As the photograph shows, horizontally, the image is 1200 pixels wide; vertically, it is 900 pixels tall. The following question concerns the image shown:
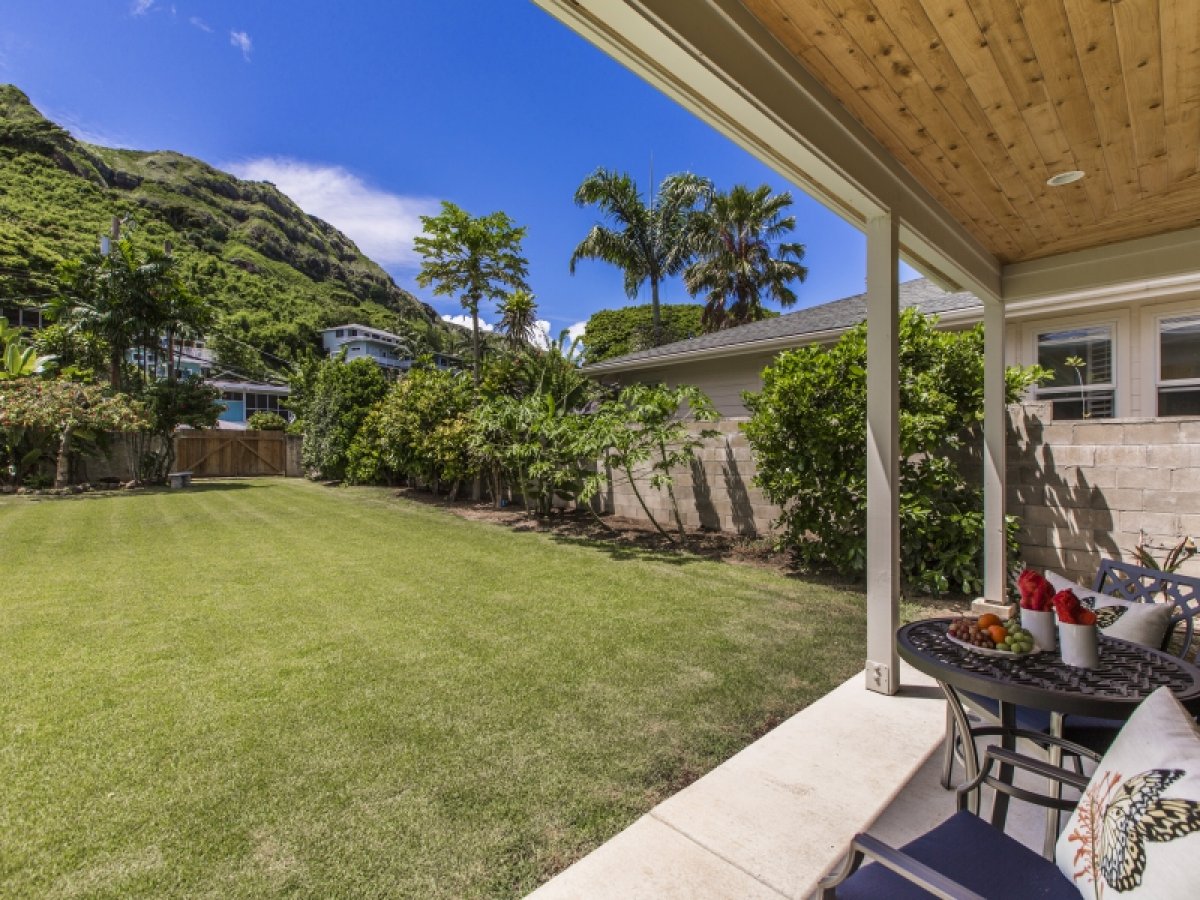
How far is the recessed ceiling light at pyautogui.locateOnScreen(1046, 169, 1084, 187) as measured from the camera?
3162mm

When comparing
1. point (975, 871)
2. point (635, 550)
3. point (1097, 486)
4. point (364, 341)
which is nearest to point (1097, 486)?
point (1097, 486)

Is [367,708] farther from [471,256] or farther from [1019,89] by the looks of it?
[471,256]

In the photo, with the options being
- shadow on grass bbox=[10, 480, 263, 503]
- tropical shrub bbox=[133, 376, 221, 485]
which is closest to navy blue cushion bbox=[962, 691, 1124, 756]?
shadow on grass bbox=[10, 480, 263, 503]

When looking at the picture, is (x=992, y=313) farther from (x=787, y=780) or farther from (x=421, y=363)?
(x=421, y=363)

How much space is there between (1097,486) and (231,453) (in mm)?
22996

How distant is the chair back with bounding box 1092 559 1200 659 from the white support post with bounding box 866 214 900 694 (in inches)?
40.5

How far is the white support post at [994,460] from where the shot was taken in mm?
4562

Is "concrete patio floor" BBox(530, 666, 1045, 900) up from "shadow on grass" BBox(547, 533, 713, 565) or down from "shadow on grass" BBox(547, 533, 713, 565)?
down

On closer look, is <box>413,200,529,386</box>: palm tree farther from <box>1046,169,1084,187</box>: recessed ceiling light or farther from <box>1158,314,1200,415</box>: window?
<box>1158,314,1200,415</box>: window

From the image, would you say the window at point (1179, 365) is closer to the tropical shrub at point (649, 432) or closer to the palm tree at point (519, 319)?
the tropical shrub at point (649, 432)

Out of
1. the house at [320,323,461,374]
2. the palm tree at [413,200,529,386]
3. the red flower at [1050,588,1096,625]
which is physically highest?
the house at [320,323,461,374]

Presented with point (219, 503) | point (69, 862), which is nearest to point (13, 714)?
point (69, 862)

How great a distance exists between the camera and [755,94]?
2129mm

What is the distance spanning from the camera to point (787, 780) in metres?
2.37
